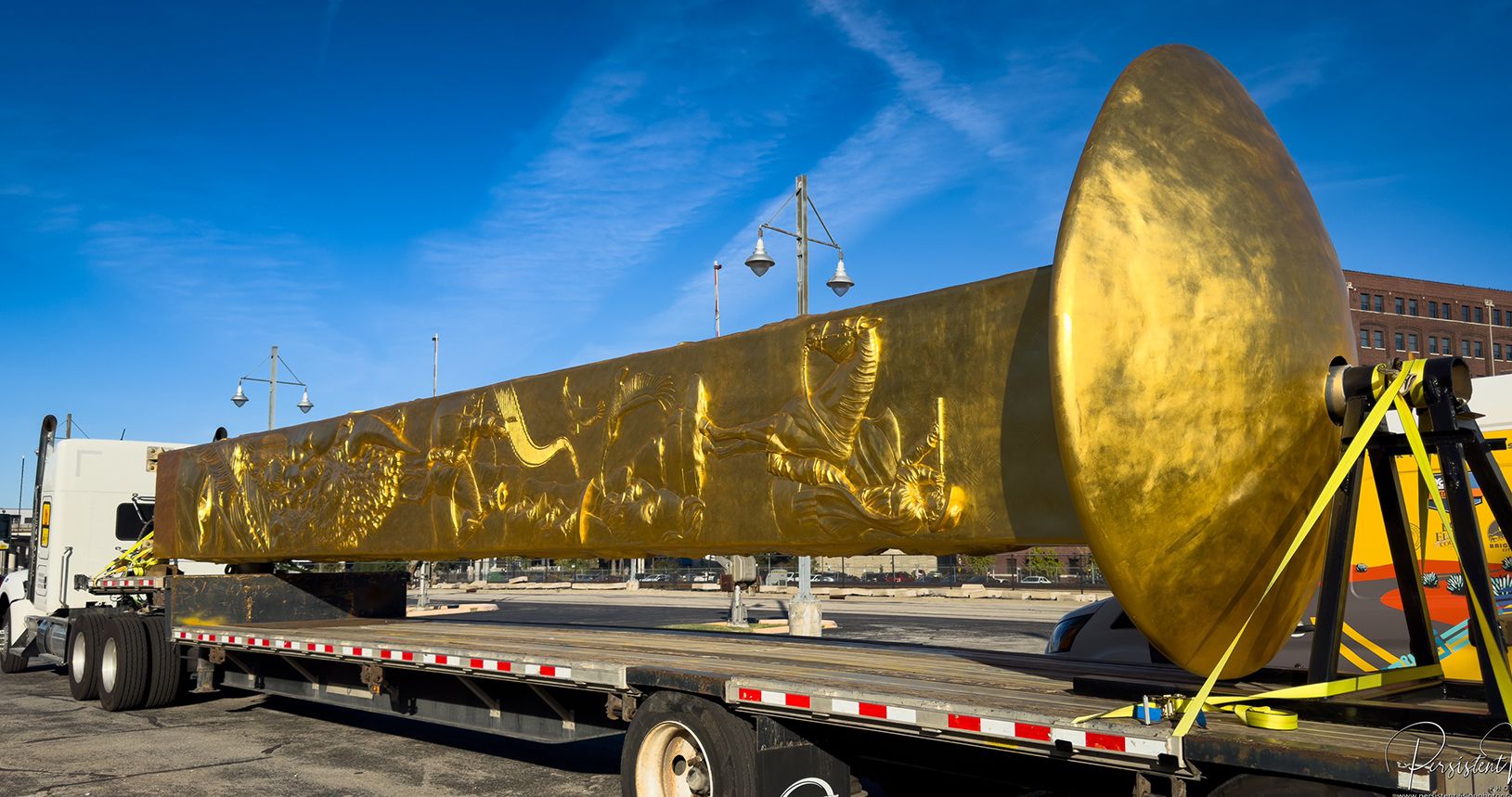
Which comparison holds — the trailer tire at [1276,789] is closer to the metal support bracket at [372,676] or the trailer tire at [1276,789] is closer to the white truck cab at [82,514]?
the metal support bracket at [372,676]

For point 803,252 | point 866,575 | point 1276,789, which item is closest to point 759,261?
point 803,252

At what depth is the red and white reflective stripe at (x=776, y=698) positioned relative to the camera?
5.43m

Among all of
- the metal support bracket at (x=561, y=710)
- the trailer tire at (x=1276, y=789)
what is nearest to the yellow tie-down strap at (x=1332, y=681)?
Result: the trailer tire at (x=1276, y=789)

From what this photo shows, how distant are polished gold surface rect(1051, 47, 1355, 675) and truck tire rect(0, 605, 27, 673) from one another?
54.1ft

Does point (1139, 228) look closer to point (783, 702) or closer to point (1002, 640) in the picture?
point (783, 702)

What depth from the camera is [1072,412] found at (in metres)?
4.47

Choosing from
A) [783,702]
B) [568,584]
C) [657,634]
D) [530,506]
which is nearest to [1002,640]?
[657,634]

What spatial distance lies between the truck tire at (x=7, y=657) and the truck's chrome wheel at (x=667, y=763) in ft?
44.9

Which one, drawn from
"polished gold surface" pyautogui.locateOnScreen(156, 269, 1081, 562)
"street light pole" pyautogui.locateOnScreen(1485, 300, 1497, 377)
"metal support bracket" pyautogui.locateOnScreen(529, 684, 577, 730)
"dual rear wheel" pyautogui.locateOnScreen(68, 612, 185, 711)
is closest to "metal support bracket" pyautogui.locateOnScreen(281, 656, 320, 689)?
"polished gold surface" pyautogui.locateOnScreen(156, 269, 1081, 562)

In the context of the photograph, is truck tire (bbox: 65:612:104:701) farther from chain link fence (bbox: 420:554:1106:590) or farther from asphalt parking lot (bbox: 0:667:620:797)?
chain link fence (bbox: 420:554:1106:590)

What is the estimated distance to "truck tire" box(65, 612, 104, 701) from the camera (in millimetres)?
12828

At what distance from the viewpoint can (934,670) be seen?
640 cm

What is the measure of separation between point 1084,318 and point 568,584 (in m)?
55.5

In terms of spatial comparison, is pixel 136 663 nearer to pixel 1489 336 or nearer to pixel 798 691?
pixel 798 691
